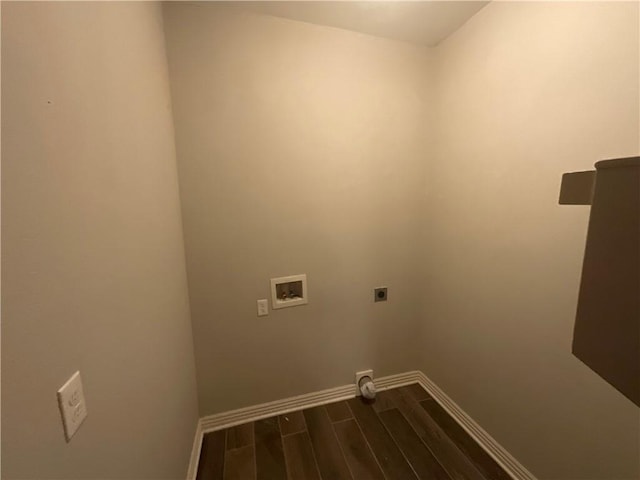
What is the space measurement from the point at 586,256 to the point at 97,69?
1.14 meters

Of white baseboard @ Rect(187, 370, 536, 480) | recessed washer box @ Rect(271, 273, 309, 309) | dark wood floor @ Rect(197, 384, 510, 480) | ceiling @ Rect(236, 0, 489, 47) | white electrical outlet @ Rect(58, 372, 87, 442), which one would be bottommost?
dark wood floor @ Rect(197, 384, 510, 480)

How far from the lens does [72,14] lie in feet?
1.82

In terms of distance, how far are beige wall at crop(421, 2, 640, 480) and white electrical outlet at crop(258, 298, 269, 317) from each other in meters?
1.18

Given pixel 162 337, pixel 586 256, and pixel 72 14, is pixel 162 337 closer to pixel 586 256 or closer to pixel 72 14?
pixel 72 14

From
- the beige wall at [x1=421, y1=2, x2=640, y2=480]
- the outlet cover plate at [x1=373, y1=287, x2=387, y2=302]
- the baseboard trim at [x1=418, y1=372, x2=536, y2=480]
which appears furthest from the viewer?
the outlet cover plate at [x1=373, y1=287, x2=387, y2=302]

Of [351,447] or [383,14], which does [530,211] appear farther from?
[351,447]

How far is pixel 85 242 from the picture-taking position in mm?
569

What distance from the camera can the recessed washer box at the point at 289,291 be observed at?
1.57 metres

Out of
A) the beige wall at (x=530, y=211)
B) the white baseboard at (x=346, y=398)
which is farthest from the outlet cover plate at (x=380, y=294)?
the white baseboard at (x=346, y=398)

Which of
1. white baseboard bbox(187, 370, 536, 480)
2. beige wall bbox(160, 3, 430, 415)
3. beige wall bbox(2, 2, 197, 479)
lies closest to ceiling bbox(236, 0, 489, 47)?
beige wall bbox(160, 3, 430, 415)

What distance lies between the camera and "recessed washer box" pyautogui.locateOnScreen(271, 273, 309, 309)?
1574 millimetres

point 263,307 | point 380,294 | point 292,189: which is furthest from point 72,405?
point 380,294

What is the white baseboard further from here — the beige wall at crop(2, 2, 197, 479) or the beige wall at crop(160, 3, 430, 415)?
the beige wall at crop(2, 2, 197, 479)

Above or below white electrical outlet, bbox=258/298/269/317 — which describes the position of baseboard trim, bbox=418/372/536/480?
below
